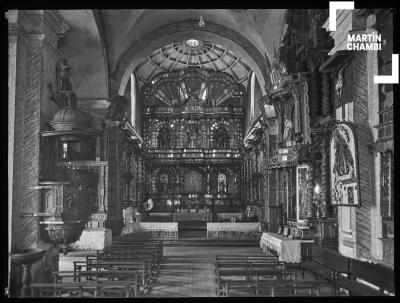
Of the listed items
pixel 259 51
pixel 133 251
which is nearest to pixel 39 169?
pixel 133 251

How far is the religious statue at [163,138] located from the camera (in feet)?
85.3

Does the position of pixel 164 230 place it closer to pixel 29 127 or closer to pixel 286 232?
pixel 286 232

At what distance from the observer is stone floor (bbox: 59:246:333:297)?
8.89 m

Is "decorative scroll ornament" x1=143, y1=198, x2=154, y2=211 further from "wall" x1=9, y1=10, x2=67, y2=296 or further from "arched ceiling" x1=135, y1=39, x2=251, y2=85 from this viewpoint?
"wall" x1=9, y1=10, x2=67, y2=296

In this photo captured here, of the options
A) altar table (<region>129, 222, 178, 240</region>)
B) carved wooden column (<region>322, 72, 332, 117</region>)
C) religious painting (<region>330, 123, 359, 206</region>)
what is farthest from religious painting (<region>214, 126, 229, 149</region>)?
religious painting (<region>330, 123, 359, 206</region>)

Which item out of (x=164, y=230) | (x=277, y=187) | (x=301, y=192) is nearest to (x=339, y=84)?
(x=301, y=192)

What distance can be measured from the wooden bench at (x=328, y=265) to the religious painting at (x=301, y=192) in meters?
2.64

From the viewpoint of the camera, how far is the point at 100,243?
1431 cm

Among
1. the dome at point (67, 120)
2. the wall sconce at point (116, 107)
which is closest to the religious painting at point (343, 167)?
the dome at point (67, 120)

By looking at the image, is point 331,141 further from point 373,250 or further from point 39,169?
point 39,169

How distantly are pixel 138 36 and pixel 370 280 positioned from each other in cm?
1236

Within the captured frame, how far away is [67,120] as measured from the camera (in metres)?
9.55

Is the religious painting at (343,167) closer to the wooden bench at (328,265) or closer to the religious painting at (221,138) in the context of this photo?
the wooden bench at (328,265)

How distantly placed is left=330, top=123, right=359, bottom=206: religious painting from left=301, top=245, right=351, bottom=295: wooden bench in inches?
33.9
